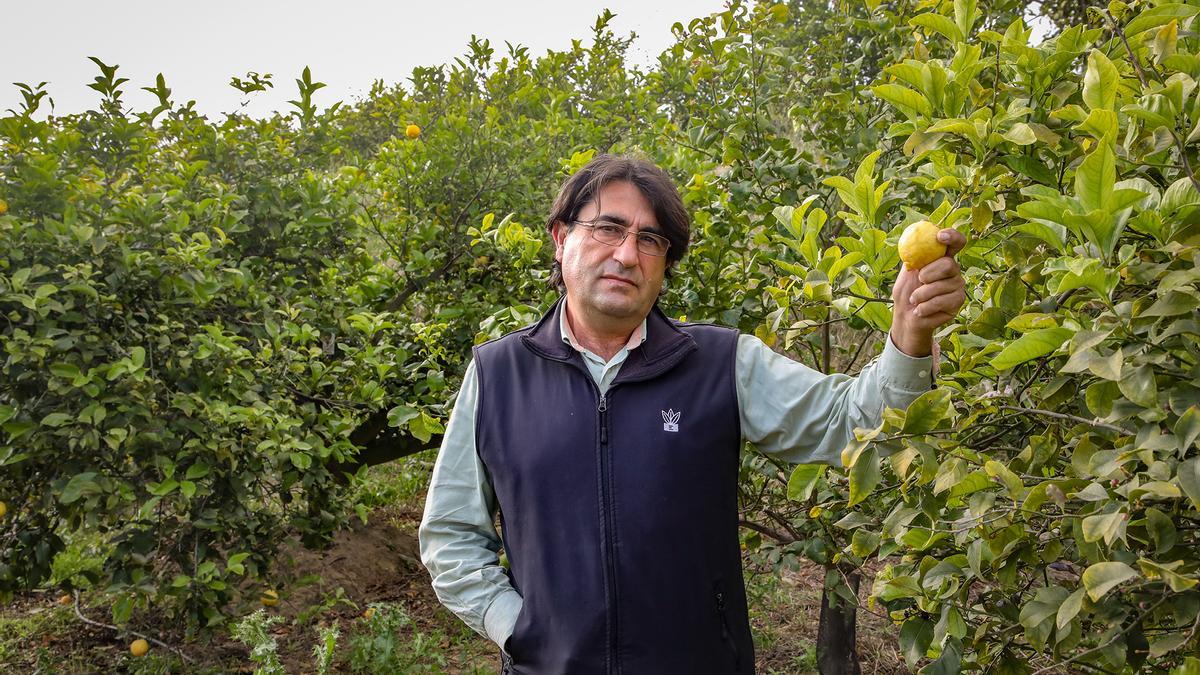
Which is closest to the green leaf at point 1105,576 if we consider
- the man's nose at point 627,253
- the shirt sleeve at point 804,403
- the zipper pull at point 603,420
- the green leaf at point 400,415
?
the shirt sleeve at point 804,403

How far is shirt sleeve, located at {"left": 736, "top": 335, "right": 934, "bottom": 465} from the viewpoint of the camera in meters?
1.65

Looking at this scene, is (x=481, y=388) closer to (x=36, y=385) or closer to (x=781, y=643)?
(x=36, y=385)

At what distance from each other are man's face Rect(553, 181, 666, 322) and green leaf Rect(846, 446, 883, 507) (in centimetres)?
78

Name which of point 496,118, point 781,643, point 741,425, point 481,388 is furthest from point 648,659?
point 496,118

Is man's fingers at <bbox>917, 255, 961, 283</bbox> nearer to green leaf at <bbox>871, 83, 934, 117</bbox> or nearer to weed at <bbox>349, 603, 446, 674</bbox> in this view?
green leaf at <bbox>871, 83, 934, 117</bbox>

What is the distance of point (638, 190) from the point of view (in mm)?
2133

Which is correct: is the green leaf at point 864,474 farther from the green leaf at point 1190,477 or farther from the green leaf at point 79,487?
the green leaf at point 79,487

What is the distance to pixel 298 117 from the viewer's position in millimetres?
4215

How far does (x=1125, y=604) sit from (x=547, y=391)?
44.9 inches

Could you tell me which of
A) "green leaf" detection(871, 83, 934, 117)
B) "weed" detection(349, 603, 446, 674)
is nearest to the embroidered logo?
"green leaf" detection(871, 83, 934, 117)

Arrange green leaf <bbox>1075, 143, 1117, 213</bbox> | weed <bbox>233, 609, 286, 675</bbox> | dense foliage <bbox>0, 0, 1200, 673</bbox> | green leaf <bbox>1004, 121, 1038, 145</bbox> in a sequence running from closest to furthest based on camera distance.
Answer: green leaf <bbox>1075, 143, 1117, 213</bbox>
dense foliage <bbox>0, 0, 1200, 673</bbox>
green leaf <bbox>1004, 121, 1038, 145</bbox>
weed <bbox>233, 609, 286, 675</bbox>

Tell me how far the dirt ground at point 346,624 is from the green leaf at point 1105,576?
2.67 metres

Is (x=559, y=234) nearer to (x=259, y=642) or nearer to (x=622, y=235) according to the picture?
(x=622, y=235)

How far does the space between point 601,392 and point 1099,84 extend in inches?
43.3
